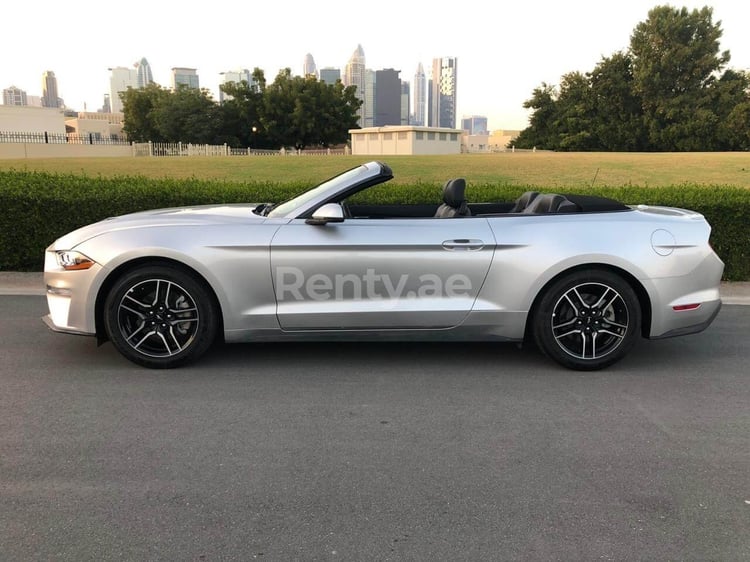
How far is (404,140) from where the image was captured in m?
47.3

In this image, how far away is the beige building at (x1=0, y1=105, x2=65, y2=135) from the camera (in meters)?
49.6

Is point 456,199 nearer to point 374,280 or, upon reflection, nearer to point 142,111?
point 374,280

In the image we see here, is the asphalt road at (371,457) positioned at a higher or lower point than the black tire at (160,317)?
lower

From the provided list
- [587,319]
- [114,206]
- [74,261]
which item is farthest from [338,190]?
[114,206]

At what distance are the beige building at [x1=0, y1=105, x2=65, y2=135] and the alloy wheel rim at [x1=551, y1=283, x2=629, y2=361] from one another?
5362 cm

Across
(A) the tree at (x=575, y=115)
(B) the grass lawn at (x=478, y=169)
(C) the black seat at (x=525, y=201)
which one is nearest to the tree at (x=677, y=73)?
(A) the tree at (x=575, y=115)

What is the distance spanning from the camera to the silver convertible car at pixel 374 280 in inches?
173

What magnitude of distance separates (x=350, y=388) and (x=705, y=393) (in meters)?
2.36

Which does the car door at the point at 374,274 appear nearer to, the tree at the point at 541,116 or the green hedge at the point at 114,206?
the green hedge at the point at 114,206

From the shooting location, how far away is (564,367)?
4.67 metres

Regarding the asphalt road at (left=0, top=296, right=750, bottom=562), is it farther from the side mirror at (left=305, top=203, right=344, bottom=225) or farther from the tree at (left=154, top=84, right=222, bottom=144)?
Answer: the tree at (left=154, top=84, right=222, bottom=144)

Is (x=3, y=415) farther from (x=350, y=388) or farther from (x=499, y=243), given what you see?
(x=499, y=243)

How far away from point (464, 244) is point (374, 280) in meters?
0.67

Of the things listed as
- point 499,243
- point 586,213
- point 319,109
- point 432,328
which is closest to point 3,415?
point 432,328
